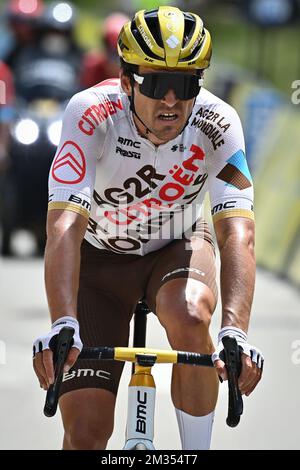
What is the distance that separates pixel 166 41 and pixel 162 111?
0.87ft

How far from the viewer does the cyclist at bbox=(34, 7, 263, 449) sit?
4.59m

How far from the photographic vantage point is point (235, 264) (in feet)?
15.2

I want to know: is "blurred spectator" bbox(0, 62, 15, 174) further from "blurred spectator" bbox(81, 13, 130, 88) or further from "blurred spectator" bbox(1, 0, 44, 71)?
"blurred spectator" bbox(1, 0, 44, 71)

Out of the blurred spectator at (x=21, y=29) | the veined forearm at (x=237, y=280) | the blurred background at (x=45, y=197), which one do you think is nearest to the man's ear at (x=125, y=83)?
the veined forearm at (x=237, y=280)

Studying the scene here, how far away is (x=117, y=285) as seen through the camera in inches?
203

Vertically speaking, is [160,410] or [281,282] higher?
[281,282]

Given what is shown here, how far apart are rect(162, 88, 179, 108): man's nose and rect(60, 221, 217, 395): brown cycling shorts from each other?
0.74 m

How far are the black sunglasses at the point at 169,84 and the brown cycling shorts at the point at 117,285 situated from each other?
77cm

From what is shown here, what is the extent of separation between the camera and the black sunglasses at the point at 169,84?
4586 millimetres

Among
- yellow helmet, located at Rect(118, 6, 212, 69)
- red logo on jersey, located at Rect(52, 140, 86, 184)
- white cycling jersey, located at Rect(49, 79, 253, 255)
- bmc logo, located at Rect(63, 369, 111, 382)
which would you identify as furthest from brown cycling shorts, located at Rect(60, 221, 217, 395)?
yellow helmet, located at Rect(118, 6, 212, 69)

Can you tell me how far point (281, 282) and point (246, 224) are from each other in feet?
24.0

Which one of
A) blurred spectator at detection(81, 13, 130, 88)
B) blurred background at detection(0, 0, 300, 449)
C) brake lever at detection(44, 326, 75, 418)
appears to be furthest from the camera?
blurred spectator at detection(81, 13, 130, 88)

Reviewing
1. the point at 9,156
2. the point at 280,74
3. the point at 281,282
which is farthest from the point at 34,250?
the point at 280,74

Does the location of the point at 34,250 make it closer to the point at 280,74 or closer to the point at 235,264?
the point at 280,74
